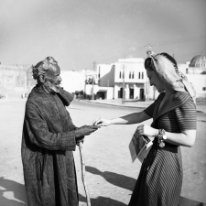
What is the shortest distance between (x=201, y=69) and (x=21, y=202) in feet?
150

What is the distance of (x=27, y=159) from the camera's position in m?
2.48

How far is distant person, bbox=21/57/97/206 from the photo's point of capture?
2302 millimetres

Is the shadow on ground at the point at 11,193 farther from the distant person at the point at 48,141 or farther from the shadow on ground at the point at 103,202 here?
the distant person at the point at 48,141

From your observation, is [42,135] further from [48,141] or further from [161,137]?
[161,137]

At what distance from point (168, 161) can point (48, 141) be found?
964 mm

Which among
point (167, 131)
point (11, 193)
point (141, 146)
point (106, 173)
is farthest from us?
point (106, 173)

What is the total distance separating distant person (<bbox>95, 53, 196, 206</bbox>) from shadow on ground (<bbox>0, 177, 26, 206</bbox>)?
2448mm

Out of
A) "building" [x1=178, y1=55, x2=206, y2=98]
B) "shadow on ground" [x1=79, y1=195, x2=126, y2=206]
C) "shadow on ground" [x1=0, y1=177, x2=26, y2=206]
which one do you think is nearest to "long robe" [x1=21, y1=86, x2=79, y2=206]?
"shadow on ground" [x1=79, y1=195, x2=126, y2=206]

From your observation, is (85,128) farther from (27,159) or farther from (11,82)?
(11,82)

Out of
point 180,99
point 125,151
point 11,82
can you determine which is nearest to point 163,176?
point 180,99

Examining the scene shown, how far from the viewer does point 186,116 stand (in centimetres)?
193

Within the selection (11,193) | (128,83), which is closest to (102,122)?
(11,193)

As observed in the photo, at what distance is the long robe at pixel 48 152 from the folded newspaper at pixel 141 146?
515mm

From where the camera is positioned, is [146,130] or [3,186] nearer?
[146,130]
